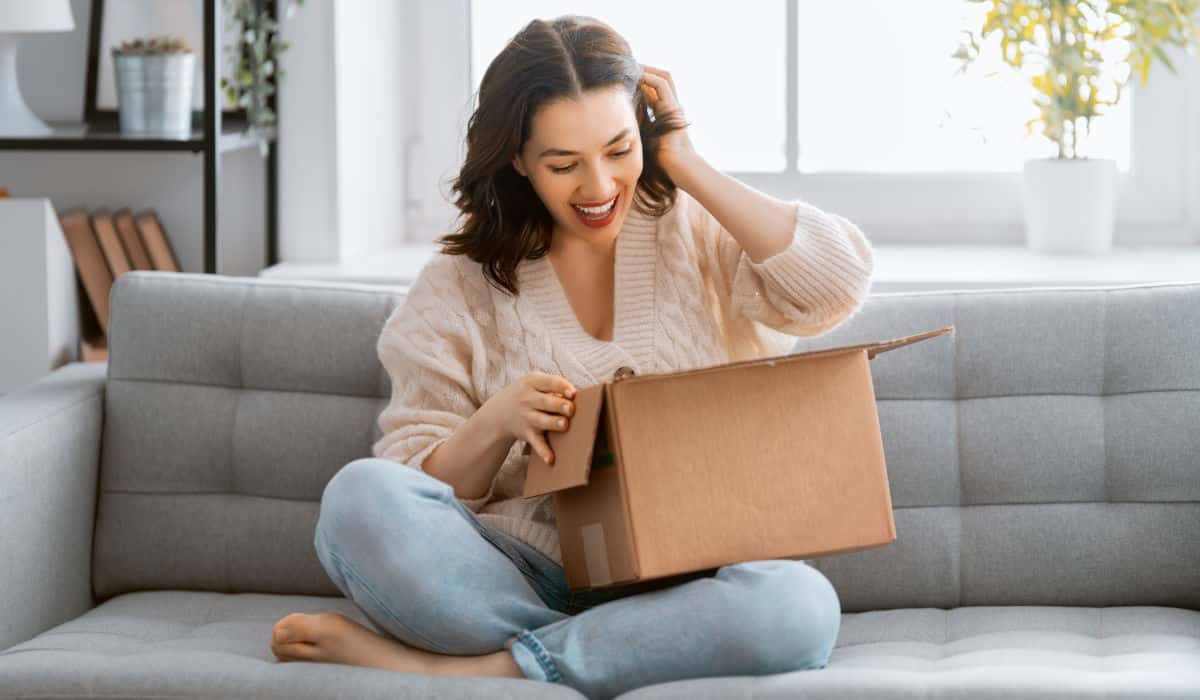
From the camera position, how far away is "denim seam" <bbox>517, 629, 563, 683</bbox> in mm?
1544

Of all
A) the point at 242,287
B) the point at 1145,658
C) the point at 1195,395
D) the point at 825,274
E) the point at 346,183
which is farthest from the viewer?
the point at 346,183

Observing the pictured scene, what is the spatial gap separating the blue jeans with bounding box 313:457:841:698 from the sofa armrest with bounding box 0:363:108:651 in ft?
1.37

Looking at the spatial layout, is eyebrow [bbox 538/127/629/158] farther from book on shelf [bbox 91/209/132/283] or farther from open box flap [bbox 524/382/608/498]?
book on shelf [bbox 91/209/132/283]

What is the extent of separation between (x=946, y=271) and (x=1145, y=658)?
0.93 m

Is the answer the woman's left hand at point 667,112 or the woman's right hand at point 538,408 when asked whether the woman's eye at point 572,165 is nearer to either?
the woman's left hand at point 667,112

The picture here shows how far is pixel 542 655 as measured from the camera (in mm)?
1556

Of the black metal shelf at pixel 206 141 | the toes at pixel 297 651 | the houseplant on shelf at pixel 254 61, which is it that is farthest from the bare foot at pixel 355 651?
the houseplant on shelf at pixel 254 61

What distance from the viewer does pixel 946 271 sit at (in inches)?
95.3

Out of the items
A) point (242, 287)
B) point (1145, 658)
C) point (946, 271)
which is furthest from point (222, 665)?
point (946, 271)

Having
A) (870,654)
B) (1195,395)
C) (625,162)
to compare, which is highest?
(625,162)

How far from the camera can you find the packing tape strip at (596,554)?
156cm

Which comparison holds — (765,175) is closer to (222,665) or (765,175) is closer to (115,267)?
(115,267)

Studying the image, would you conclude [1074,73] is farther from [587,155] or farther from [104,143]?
[104,143]

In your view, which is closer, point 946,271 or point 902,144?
point 946,271
